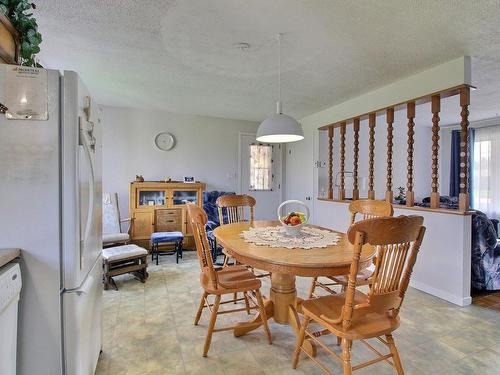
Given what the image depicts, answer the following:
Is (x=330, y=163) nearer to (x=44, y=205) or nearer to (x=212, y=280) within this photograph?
(x=212, y=280)

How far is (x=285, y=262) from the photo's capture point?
60.1 inches

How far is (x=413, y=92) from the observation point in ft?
10.5

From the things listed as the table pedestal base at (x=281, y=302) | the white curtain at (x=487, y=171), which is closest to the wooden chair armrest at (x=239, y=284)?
the table pedestal base at (x=281, y=302)

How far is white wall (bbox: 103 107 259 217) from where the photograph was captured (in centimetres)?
478

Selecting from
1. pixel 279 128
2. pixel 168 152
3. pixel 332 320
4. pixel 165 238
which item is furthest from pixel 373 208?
pixel 168 152

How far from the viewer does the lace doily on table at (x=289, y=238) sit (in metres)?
1.91

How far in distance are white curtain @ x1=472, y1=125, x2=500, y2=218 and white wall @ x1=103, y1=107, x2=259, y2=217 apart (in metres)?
4.69

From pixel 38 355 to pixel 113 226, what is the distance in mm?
2803

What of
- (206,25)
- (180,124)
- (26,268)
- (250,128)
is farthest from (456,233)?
(180,124)

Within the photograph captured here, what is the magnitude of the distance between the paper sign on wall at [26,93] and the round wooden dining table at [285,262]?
4.08 feet

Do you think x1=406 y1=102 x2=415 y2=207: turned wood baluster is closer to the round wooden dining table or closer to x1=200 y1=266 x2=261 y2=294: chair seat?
the round wooden dining table

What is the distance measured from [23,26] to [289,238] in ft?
6.36

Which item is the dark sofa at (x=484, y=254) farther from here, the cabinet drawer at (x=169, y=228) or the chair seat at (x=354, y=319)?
the cabinet drawer at (x=169, y=228)

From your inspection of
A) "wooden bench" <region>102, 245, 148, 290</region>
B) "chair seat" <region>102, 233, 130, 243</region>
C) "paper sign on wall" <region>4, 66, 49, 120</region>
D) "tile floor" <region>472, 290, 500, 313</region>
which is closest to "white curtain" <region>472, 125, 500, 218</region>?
"tile floor" <region>472, 290, 500, 313</region>
